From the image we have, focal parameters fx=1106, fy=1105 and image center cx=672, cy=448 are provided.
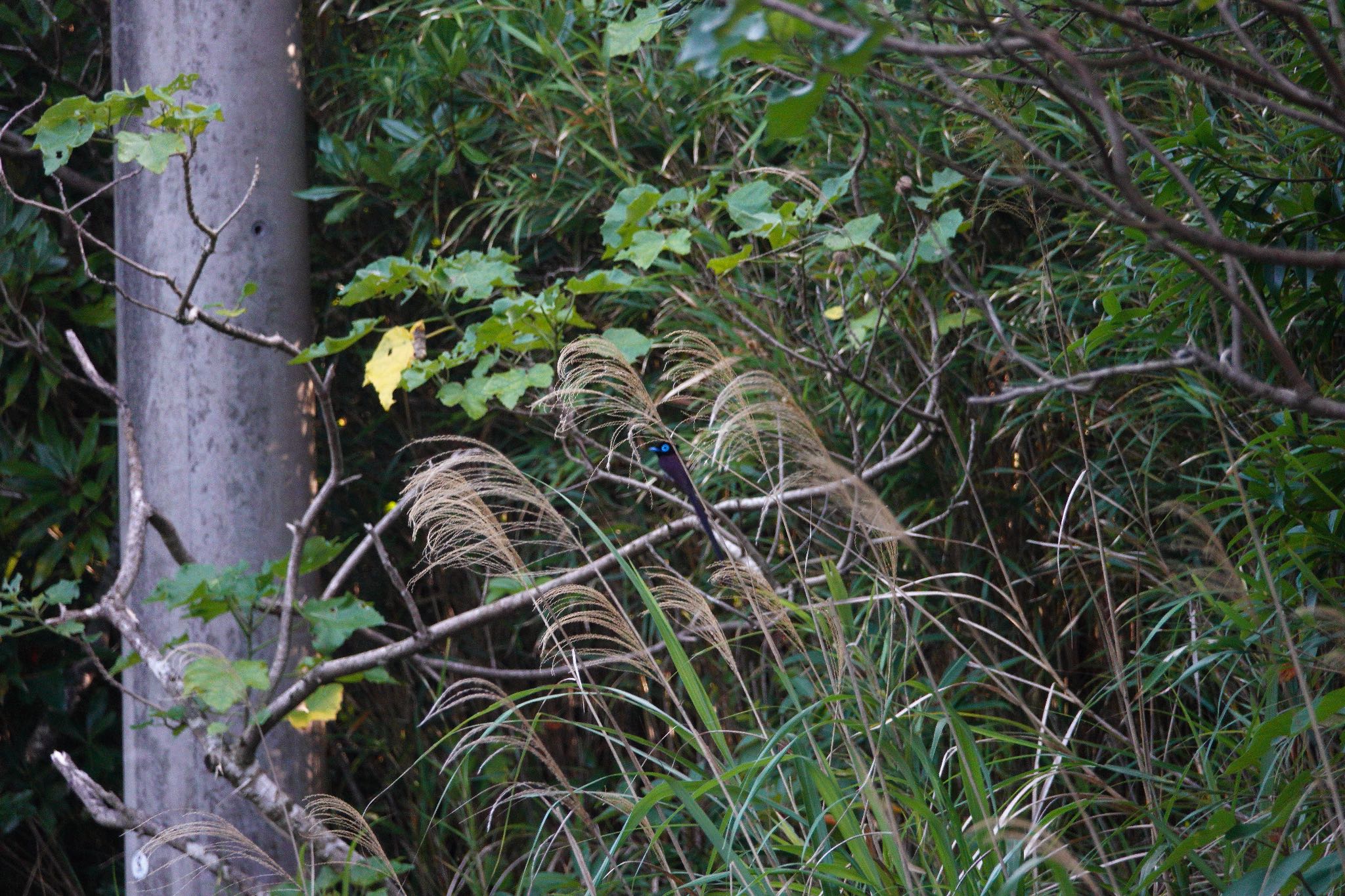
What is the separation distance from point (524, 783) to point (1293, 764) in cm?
96

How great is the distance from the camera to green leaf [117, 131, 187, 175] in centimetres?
156

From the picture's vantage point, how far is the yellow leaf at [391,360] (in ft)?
6.05

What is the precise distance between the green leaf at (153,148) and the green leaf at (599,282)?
579 mm

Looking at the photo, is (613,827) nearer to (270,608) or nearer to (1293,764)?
(270,608)

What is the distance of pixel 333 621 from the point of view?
1.68 meters

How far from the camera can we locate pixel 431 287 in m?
1.74

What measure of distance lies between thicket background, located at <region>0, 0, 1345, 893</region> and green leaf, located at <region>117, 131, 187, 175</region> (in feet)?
1.48

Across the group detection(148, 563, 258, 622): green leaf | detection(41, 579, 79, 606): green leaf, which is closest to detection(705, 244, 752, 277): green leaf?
detection(148, 563, 258, 622): green leaf

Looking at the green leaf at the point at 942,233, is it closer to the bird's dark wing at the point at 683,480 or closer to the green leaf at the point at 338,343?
the bird's dark wing at the point at 683,480

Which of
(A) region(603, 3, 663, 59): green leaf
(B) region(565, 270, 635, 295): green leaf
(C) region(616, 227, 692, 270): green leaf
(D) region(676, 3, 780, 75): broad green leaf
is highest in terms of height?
(D) region(676, 3, 780, 75): broad green leaf

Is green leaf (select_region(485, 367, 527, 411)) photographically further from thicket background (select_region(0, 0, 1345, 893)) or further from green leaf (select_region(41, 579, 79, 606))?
green leaf (select_region(41, 579, 79, 606))

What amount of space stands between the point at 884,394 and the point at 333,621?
3.15 feet

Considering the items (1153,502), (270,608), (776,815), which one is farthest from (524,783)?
(1153,502)

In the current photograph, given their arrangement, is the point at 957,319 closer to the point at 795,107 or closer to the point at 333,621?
the point at 333,621
